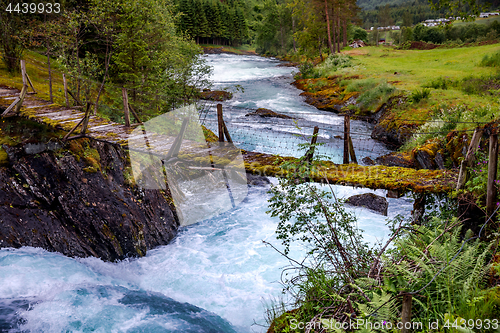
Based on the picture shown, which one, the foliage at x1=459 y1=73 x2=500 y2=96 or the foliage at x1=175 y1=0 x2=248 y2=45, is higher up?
the foliage at x1=175 y1=0 x2=248 y2=45

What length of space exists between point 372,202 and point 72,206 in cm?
807

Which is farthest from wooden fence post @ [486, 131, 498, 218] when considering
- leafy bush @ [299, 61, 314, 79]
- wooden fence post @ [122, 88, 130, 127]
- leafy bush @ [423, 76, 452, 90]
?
leafy bush @ [299, 61, 314, 79]

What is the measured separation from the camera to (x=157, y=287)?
634 cm

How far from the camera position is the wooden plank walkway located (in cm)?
588

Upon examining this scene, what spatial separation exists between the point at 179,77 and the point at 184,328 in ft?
29.9

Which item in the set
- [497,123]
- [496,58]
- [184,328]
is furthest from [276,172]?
[496,58]

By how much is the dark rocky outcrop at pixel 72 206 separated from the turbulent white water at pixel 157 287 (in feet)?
0.97

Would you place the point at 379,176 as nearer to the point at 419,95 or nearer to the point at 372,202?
the point at 372,202

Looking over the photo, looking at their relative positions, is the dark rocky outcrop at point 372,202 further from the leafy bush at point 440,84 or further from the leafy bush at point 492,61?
the leafy bush at point 492,61

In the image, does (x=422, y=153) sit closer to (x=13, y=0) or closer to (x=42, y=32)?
(x=42, y=32)

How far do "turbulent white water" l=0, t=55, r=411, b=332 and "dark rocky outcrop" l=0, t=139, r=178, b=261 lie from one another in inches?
11.6

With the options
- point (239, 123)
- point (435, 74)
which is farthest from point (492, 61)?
point (239, 123)

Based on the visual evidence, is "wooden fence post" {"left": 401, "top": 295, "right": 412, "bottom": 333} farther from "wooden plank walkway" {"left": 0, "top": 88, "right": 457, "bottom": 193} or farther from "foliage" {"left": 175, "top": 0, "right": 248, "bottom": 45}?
"foliage" {"left": 175, "top": 0, "right": 248, "bottom": 45}

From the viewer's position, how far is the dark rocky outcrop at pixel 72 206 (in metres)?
6.10
